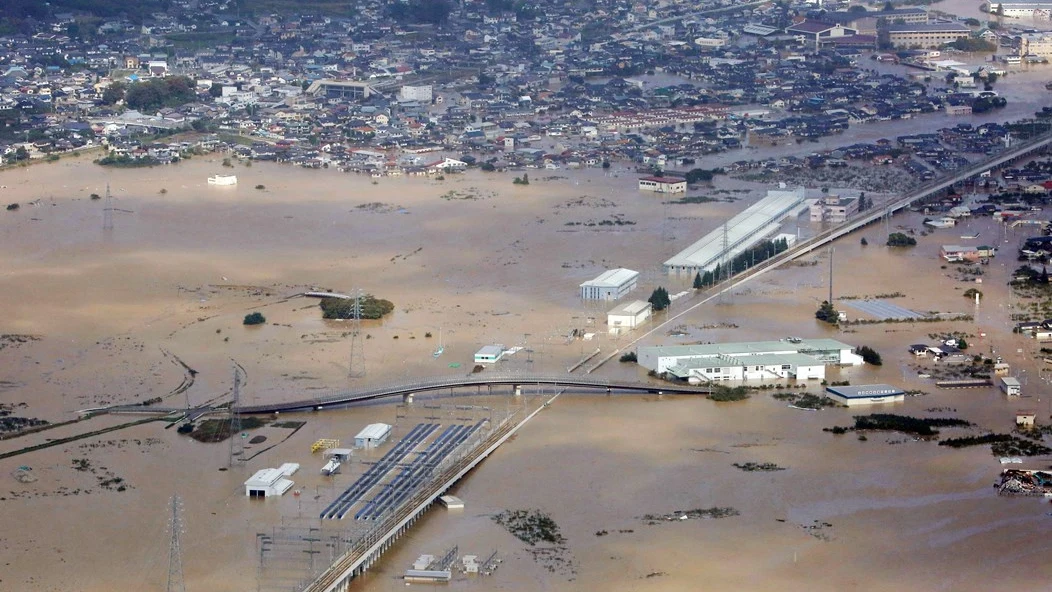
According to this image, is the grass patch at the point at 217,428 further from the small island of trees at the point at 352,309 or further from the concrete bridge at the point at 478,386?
the small island of trees at the point at 352,309

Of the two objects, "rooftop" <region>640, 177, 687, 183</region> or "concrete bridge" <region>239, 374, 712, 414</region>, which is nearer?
"concrete bridge" <region>239, 374, 712, 414</region>

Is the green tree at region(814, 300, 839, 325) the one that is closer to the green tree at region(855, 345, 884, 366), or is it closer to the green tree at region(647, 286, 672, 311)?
the green tree at region(855, 345, 884, 366)

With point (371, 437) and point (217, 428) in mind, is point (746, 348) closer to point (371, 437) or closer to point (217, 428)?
point (371, 437)

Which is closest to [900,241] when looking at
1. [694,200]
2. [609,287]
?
[694,200]

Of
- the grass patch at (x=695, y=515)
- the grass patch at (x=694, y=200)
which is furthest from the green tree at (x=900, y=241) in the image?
the grass patch at (x=695, y=515)

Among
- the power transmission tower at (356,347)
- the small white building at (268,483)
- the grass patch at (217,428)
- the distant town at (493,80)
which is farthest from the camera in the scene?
the distant town at (493,80)

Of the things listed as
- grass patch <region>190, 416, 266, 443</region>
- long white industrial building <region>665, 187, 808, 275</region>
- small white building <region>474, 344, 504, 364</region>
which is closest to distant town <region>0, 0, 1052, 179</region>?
long white industrial building <region>665, 187, 808, 275</region>
